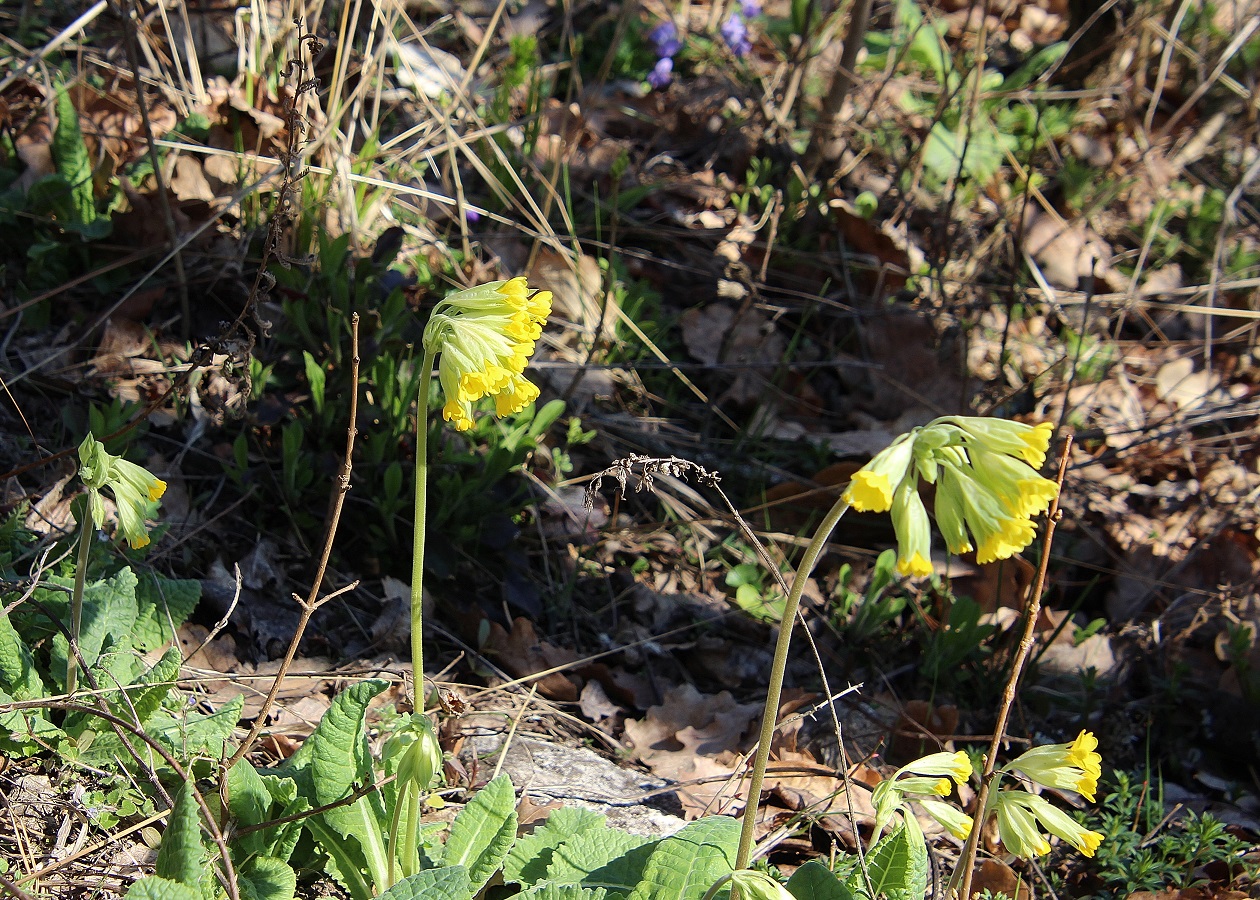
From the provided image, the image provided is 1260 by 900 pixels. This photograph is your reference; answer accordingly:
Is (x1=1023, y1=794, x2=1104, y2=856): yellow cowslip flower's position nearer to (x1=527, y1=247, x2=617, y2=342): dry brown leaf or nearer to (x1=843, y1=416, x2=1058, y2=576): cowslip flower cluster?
(x1=843, y1=416, x2=1058, y2=576): cowslip flower cluster

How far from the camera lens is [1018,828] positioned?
170cm

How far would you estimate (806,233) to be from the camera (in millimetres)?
4547

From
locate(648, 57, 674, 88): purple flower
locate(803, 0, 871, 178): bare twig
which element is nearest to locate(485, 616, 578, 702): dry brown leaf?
locate(803, 0, 871, 178): bare twig

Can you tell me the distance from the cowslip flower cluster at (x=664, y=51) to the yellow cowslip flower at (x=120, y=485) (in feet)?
12.8

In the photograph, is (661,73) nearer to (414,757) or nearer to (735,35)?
(735,35)

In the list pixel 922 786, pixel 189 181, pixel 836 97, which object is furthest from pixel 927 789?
pixel 836 97

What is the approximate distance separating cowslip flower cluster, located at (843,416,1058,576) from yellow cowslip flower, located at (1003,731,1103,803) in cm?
47

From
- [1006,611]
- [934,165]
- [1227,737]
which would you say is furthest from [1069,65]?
[1227,737]

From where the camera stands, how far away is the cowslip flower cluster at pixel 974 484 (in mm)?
A: 1396

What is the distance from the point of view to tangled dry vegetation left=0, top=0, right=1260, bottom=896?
270 centimetres

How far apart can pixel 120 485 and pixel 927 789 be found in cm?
155

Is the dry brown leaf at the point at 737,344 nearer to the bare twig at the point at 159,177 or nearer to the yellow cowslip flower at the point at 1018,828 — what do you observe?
the bare twig at the point at 159,177

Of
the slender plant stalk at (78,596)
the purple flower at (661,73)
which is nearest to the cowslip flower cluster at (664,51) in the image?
the purple flower at (661,73)

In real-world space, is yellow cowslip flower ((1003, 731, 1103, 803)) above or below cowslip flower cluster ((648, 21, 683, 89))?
below
